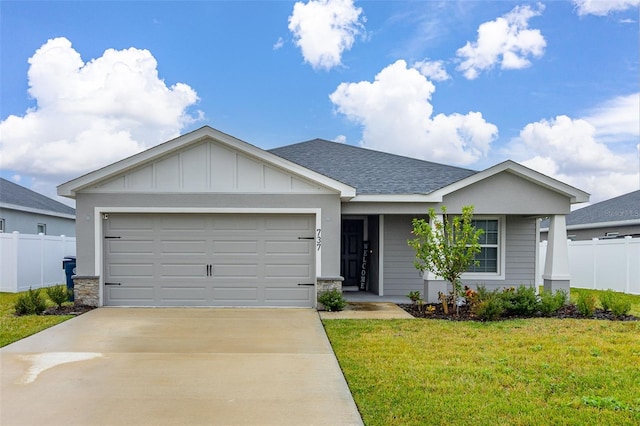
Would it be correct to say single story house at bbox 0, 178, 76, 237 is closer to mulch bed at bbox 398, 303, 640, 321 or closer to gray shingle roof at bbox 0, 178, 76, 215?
gray shingle roof at bbox 0, 178, 76, 215

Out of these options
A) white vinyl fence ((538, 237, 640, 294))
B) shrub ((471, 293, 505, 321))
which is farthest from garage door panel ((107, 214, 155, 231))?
white vinyl fence ((538, 237, 640, 294))

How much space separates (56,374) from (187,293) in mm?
5004

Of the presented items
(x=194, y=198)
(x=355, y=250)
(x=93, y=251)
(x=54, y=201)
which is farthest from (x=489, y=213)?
(x=54, y=201)

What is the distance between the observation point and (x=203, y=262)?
1061 cm

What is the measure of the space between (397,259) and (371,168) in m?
2.82

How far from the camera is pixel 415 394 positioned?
16.0 feet

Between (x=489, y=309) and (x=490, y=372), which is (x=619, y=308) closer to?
(x=489, y=309)

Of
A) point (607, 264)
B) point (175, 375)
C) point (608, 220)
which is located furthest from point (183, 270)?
point (608, 220)

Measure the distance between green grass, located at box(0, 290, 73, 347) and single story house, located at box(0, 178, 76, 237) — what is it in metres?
8.54

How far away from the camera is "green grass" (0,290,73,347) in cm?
764

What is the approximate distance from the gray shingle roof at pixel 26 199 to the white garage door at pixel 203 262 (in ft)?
31.9

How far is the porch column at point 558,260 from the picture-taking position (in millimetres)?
11516

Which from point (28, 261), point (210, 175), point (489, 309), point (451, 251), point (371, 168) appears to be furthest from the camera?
point (28, 261)

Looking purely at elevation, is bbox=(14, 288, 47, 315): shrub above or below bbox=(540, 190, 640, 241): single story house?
below
